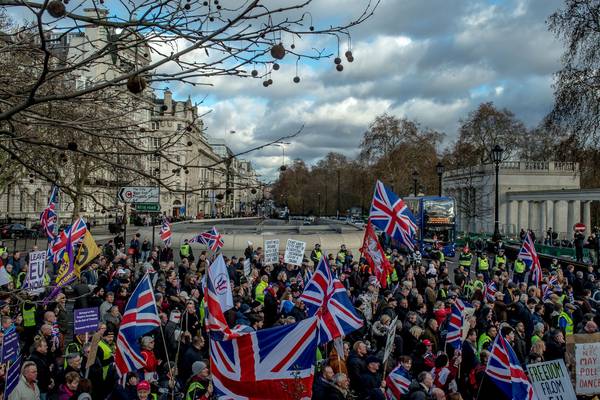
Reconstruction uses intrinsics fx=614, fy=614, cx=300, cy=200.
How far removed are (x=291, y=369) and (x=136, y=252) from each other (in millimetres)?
19734

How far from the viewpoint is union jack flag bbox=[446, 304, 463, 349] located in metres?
9.51

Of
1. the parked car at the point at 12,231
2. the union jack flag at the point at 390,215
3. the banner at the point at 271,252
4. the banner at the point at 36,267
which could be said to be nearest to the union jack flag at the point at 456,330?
the union jack flag at the point at 390,215

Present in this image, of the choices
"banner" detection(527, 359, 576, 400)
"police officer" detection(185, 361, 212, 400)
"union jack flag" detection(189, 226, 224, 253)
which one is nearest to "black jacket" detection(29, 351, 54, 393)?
"police officer" detection(185, 361, 212, 400)

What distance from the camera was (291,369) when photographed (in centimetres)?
592

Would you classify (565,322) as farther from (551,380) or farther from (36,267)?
(36,267)

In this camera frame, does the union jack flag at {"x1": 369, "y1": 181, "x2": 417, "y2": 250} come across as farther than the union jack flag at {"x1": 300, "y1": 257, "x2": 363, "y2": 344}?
Yes

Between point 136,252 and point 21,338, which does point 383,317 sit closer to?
point 21,338

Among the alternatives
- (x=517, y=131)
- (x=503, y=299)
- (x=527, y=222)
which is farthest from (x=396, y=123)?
(x=503, y=299)

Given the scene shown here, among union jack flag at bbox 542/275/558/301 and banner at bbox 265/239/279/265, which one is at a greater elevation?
banner at bbox 265/239/279/265

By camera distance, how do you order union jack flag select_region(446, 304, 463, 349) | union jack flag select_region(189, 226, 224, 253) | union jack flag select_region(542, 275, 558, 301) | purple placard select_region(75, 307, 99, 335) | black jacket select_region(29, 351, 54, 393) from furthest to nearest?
1. union jack flag select_region(189, 226, 224, 253)
2. union jack flag select_region(542, 275, 558, 301)
3. union jack flag select_region(446, 304, 463, 349)
4. purple placard select_region(75, 307, 99, 335)
5. black jacket select_region(29, 351, 54, 393)

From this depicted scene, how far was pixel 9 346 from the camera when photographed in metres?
7.67

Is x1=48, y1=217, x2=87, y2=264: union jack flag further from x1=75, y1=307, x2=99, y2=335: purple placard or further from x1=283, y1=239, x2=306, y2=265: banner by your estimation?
x1=283, y1=239, x2=306, y2=265: banner

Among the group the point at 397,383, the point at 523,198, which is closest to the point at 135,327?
the point at 397,383

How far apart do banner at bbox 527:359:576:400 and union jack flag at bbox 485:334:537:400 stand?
0.49 feet
